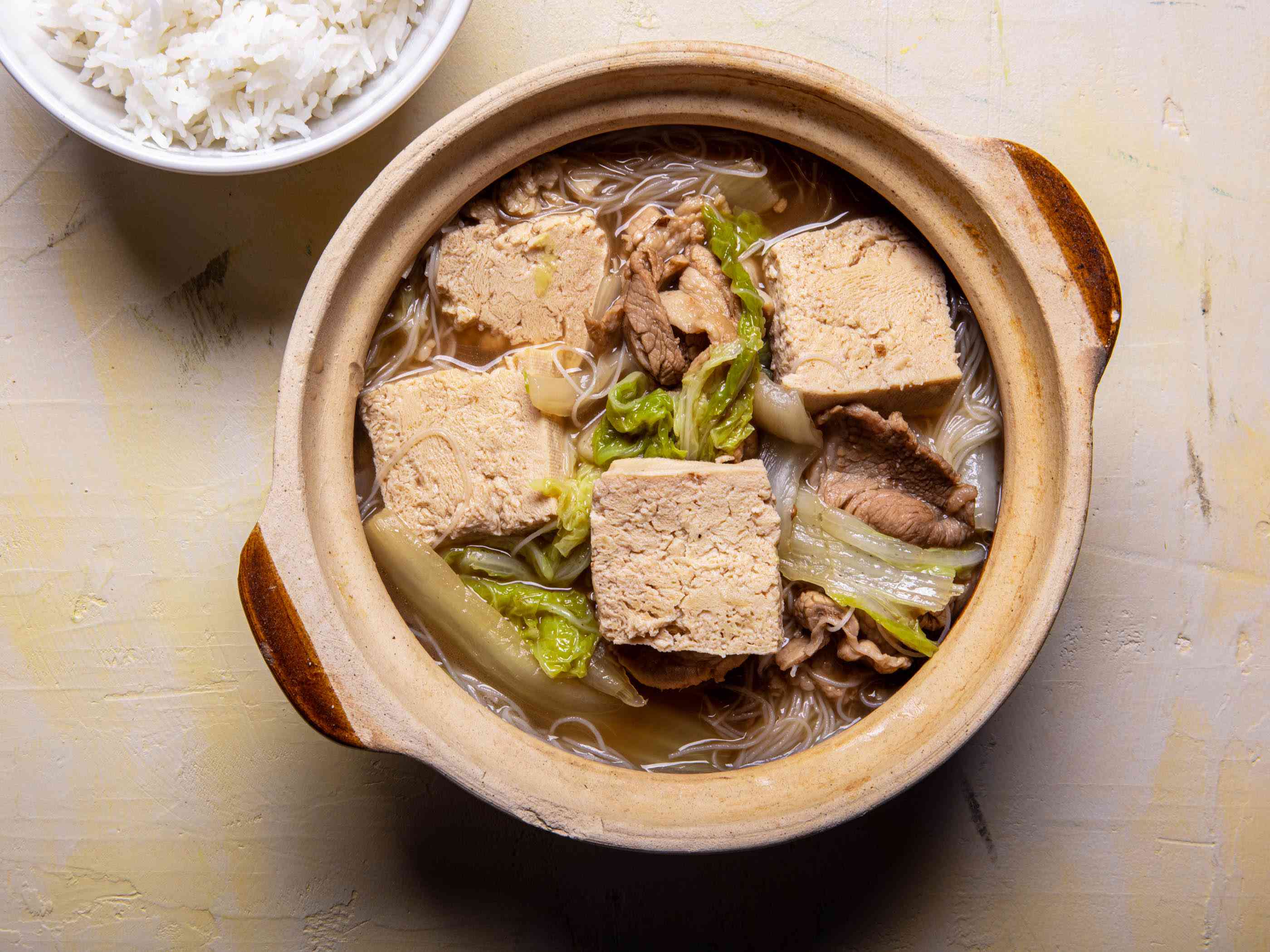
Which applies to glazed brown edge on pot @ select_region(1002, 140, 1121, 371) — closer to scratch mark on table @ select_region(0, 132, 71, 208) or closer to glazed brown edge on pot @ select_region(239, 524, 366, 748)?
glazed brown edge on pot @ select_region(239, 524, 366, 748)

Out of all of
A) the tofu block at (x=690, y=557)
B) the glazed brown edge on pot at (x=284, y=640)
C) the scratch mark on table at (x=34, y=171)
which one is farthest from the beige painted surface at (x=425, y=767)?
the tofu block at (x=690, y=557)

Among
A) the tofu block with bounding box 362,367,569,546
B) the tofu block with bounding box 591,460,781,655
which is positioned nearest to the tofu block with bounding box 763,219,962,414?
the tofu block with bounding box 591,460,781,655

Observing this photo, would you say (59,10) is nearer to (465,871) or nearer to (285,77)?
(285,77)

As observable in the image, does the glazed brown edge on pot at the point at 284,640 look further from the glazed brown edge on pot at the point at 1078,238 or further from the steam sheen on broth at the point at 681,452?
the glazed brown edge on pot at the point at 1078,238

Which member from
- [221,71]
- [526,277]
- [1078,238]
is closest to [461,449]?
[526,277]

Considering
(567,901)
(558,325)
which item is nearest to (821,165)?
(558,325)

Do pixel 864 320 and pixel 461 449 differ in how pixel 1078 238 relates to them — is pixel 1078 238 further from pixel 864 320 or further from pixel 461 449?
pixel 461 449
